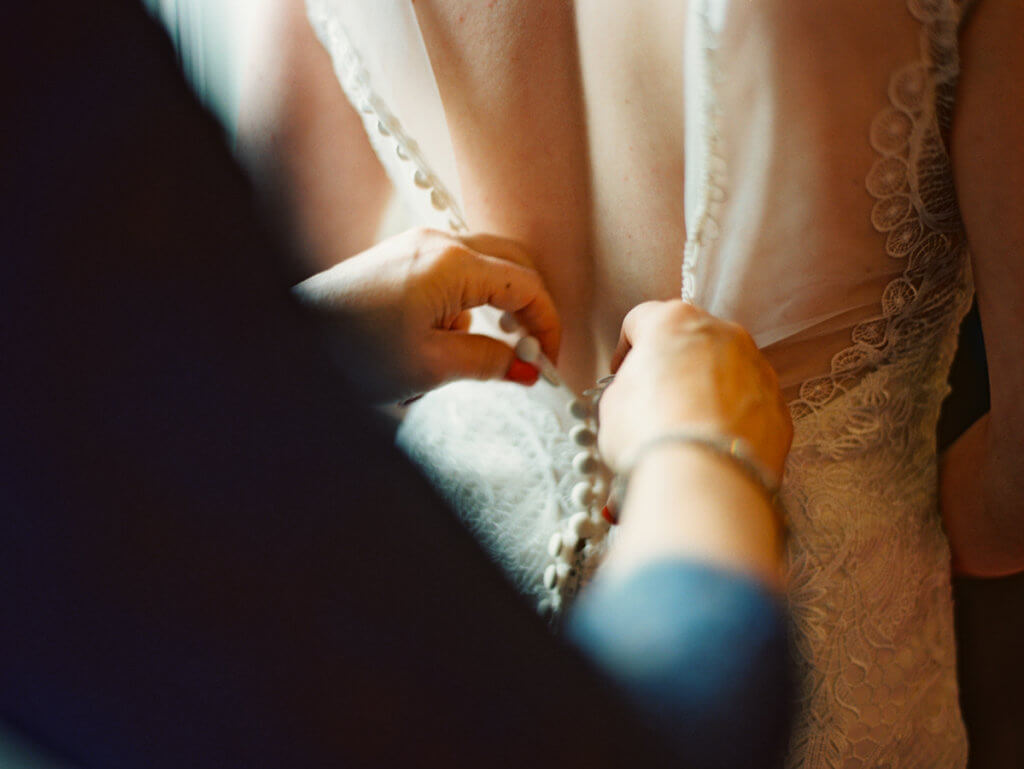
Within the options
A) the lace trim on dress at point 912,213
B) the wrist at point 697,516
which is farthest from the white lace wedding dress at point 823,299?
the wrist at point 697,516

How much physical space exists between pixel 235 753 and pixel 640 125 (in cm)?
43

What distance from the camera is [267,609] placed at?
0.24m

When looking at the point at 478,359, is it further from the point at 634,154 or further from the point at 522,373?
the point at 634,154

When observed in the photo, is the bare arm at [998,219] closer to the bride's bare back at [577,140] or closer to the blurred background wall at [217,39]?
the bride's bare back at [577,140]

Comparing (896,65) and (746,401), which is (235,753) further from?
(896,65)

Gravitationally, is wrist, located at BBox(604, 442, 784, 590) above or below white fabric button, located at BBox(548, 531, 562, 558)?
above

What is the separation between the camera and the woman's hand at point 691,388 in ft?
1.35

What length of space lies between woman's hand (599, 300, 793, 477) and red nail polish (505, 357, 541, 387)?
0.09 metres

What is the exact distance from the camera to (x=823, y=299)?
1.61 ft

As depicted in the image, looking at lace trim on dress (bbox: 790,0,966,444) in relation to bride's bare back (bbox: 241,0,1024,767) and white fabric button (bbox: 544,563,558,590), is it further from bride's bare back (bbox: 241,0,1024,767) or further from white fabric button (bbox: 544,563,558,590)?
white fabric button (bbox: 544,563,558,590)

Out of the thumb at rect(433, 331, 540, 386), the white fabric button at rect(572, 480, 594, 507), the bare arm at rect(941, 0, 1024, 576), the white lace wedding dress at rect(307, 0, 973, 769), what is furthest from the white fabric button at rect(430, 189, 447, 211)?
the bare arm at rect(941, 0, 1024, 576)

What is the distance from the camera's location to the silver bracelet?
40 cm

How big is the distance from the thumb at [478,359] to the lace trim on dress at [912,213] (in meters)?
0.20

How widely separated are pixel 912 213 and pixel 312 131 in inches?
17.7
